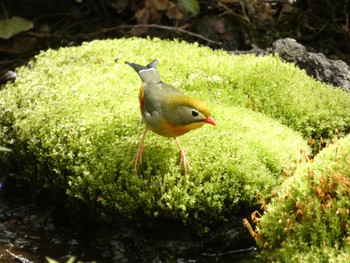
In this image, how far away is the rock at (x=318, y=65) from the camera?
5633 millimetres

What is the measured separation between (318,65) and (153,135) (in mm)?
2060

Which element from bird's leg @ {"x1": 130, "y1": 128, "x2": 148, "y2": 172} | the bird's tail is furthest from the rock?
bird's leg @ {"x1": 130, "y1": 128, "x2": 148, "y2": 172}

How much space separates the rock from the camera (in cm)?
563

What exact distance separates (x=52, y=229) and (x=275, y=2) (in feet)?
13.1

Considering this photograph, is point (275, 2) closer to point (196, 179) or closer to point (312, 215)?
point (196, 179)

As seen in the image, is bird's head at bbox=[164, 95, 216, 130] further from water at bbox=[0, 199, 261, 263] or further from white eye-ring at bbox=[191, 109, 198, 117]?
water at bbox=[0, 199, 261, 263]

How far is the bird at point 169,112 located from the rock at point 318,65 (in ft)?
6.46

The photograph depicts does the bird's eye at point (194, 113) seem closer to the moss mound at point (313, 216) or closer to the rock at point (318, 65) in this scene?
the moss mound at point (313, 216)

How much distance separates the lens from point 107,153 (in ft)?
14.4

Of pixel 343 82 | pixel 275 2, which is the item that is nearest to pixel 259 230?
pixel 343 82

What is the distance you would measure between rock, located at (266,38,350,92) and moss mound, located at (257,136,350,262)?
6.73 ft

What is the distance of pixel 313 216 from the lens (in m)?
3.46

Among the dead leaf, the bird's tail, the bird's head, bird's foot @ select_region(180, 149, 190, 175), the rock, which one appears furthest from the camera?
the dead leaf

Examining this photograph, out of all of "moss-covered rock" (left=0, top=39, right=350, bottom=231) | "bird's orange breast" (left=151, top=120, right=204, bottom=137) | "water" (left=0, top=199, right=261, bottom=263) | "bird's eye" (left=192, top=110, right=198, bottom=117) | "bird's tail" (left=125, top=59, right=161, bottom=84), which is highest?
"bird's eye" (left=192, top=110, right=198, bottom=117)
